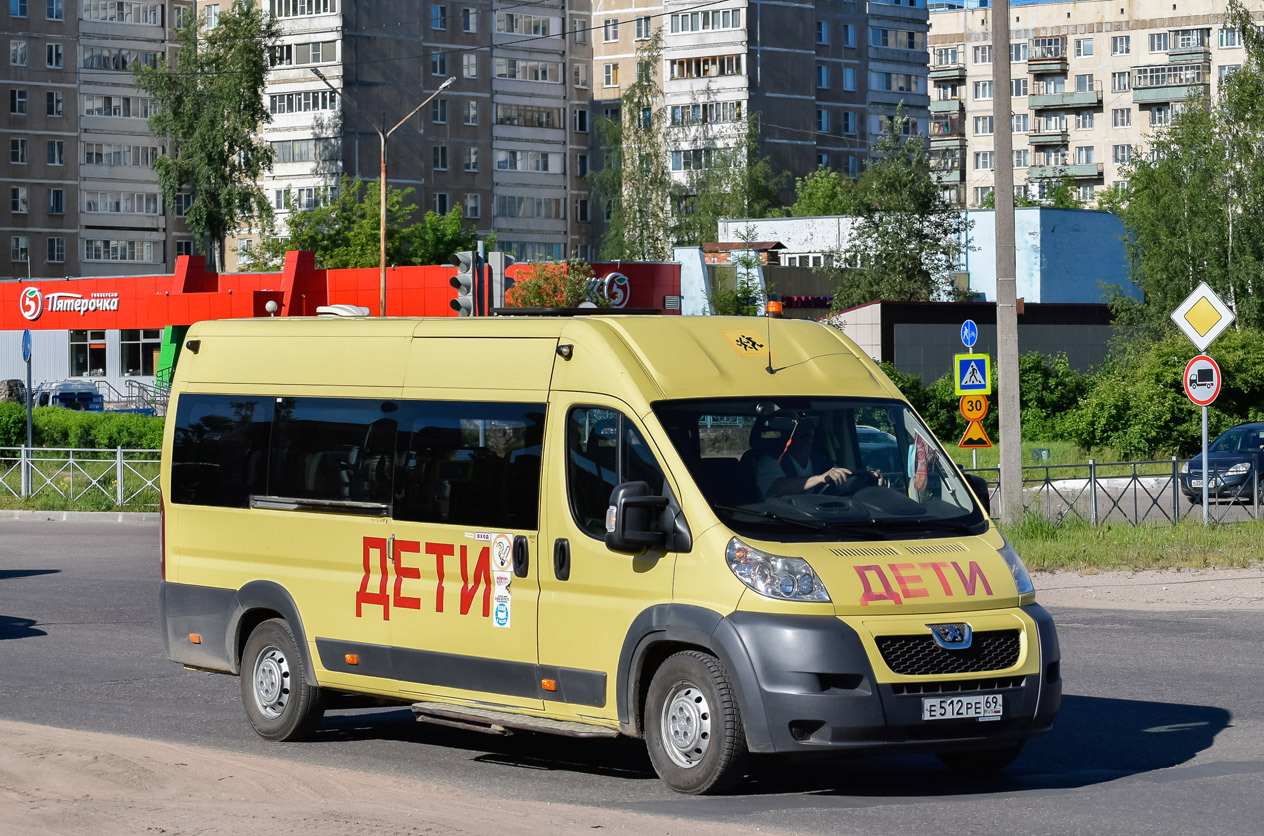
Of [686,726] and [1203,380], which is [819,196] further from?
[686,726]

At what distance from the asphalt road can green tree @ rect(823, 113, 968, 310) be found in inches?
2117

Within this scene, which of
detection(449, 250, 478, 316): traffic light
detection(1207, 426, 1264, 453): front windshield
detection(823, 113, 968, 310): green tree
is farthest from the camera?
detection(823, 113, 968, 310): green tree

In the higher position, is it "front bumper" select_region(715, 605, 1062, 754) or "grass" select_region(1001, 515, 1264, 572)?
"front bumper" select_region(715, 605, 1062, 754)

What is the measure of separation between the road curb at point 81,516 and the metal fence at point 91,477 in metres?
0.29

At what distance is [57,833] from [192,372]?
4290 millimetres

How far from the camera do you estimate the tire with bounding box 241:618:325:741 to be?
10.2 meters

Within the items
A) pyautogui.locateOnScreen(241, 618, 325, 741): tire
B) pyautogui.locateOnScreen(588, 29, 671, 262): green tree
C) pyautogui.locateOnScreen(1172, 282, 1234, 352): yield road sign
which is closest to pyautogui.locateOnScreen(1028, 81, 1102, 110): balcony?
pyautogui.locateOnScreen(588, 29, 671, 262): green tree

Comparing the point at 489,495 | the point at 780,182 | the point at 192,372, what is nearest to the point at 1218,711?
the point at 489,495

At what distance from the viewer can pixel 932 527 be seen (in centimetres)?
861

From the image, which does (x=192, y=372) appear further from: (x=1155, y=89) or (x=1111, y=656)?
(x=1155, y=89)

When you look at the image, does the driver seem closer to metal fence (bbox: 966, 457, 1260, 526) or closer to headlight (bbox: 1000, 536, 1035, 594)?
headlight (bbox: 1000, 536, 1035, 594)

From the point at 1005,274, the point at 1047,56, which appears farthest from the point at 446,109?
the point at 1005,274

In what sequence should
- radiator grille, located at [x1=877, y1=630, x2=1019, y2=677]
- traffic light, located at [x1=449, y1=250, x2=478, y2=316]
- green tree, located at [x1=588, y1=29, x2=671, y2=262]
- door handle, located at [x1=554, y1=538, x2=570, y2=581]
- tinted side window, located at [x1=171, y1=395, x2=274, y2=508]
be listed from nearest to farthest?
radiator grille, located at [x1=877, y1=630, x2=1019, y2=677] < door handle, located at [x1=554, y1=538, x2=570, y2=581] < tinted side window, located at [x1=171, y1=395, x2=274, y2=508] < traffic light, located at [x1=449, y1=250, x2=478, y2=316] < green tree, located at [x1=588, y1=29, x2=671, y2=262]

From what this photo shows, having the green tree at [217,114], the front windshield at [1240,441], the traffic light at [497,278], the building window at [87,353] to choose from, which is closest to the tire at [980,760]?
the traffic light at [497,278]
